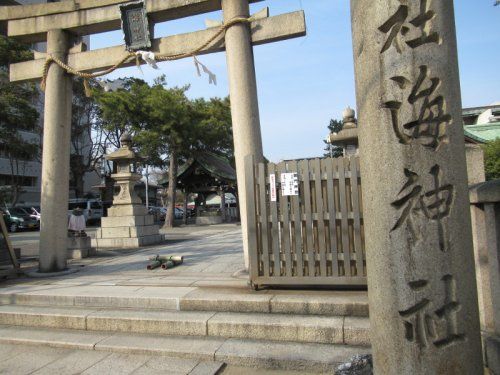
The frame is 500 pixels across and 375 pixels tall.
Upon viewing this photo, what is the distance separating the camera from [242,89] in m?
6.46

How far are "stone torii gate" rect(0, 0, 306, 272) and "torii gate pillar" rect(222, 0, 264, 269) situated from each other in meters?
0.02

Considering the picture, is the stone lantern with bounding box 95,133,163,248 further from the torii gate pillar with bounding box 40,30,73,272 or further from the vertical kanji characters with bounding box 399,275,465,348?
the vertical kanji characters with bounding box 399,275,465,348

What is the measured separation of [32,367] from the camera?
4102 millimetres

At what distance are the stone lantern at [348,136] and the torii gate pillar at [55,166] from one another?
248 inches

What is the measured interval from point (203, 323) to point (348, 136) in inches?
264

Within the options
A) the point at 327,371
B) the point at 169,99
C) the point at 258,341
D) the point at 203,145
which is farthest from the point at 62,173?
the point at 203,145

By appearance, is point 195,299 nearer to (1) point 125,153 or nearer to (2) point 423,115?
(2) point 423,115

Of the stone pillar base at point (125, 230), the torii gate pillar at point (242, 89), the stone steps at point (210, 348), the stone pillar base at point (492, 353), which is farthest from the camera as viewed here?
the stone pillar base at point (125, 230)

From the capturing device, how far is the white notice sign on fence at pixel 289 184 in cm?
506

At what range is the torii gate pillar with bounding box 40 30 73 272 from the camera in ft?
25.6

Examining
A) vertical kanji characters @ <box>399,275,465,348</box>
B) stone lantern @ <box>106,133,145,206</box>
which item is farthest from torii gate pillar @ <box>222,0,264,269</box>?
stone lantern @ <box>106,133,145,206</box>

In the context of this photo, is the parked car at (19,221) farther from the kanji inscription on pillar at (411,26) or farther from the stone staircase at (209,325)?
the kanji inscription on pillar at (411,26)

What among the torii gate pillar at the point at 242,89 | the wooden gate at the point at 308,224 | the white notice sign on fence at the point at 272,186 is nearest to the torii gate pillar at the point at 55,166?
the torii gate pillar at the point at 242,89

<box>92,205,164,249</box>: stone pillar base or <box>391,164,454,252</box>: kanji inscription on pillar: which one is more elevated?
<box>391,164,454,252</box>: kanji inscription on pillar
